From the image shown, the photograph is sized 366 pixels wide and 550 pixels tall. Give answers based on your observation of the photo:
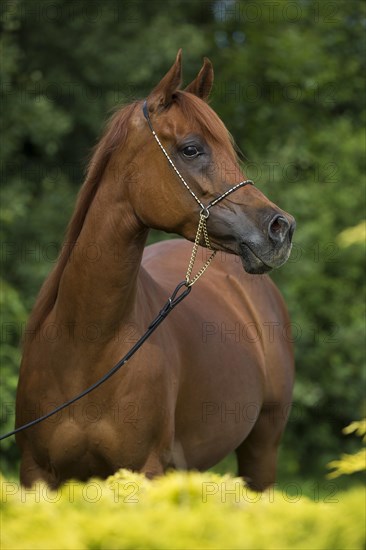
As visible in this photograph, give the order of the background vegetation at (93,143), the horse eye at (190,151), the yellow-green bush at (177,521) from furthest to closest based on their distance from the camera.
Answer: the background vegetation at (93,143) → the horse eye at (190,151) → the yellow-green bush at (177,521)

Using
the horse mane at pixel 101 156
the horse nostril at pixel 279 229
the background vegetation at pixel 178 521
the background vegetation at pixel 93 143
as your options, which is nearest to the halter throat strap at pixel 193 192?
the horse mane at pixel 101 156

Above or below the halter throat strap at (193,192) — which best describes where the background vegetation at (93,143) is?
below

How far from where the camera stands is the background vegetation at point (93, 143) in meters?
10.1

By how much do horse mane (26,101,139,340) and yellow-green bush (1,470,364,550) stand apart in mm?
2021

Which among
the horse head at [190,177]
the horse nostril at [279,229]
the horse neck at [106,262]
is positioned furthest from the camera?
the horse neck at [106,262]

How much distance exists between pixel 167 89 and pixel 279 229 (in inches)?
30.7

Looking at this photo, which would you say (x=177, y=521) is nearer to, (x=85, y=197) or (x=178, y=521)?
(x=178, y=521)

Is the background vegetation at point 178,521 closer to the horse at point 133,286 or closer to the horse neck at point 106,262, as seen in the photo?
the horse at point 133,286

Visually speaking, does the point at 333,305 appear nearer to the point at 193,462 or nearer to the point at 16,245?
the point at 16,245

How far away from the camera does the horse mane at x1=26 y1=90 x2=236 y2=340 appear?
12.9 feet

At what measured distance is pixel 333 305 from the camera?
1172 cm

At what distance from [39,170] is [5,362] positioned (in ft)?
9.51

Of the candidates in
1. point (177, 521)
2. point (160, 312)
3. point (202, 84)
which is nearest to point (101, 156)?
point (202, 84)

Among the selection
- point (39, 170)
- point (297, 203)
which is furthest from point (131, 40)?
point (297, 203)
